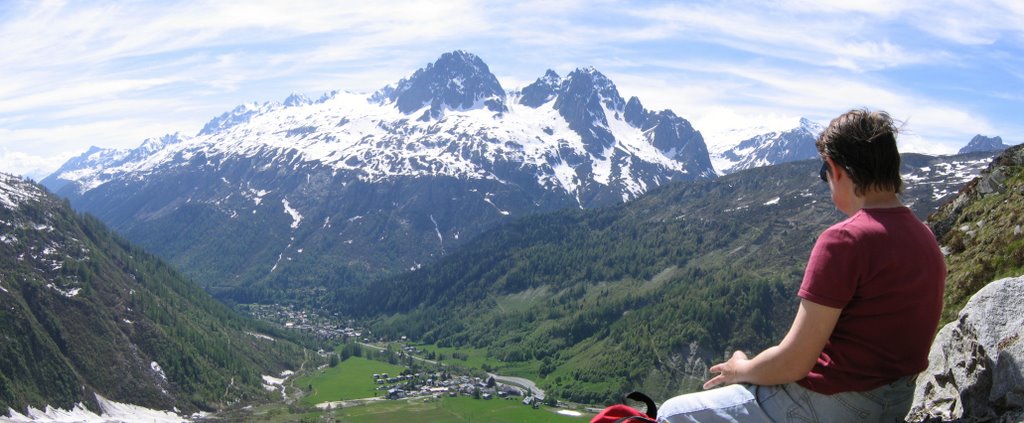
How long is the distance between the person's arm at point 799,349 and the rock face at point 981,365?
262 cm

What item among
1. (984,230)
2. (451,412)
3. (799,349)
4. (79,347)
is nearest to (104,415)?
(79,347)

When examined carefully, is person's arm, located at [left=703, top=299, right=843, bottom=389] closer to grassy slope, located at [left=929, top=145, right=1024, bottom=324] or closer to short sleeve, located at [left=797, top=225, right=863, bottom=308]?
short sleeve, located at [left=797, top=225, right=863, bottom=308]

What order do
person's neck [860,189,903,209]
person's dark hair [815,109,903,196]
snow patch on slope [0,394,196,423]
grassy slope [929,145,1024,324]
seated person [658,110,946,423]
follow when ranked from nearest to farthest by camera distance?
1. seated person [658,110,946,423]
2. person's dark hair [815,109,903,196]
3. person's neck [860,189,903,209]
4. grassy slope [929,145,1024,324]
5. snow patch on slope [0,394,196,423]

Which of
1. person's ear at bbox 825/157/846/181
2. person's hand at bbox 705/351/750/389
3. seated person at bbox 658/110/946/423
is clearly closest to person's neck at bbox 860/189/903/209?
seated person at bbox 658/110/946/423

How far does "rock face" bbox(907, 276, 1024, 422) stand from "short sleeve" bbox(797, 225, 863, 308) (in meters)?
2.75

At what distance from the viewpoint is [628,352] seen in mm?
193875

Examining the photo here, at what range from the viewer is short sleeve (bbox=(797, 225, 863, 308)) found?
7.51 metres

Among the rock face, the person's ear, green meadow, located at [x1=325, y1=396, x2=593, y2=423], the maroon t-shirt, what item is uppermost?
the person's ear

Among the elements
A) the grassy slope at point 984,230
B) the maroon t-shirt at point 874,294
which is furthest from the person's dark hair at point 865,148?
the grassy slope at point 984,230

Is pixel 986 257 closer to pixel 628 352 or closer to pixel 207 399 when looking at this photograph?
pixel 628 352

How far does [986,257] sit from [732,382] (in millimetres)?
16560

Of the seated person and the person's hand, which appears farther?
the person's hand

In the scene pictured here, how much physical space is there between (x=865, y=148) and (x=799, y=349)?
92.0 inches

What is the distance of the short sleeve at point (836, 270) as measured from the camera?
7508mm
